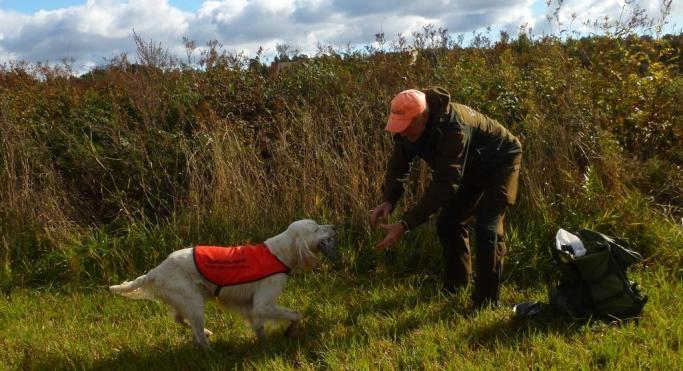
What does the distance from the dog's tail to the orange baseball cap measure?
2018 millimetres

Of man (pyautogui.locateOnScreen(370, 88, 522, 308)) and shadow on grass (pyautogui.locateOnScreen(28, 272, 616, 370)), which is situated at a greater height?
man (pyautogui.locateOnScreen(370, 88, 522, 308))

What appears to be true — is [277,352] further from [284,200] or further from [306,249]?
[284,200]

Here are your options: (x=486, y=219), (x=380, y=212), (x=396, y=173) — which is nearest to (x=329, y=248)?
(x=380, y=212)

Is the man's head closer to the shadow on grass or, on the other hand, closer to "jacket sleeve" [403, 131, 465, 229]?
"jacket sleeve" [403, 131, 465, 229]

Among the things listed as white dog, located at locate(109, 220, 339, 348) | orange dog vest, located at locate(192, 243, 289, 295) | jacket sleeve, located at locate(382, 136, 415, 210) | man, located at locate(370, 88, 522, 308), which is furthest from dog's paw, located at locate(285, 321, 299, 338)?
jacket sleeve, located at locate(382, 136, 415, 210)

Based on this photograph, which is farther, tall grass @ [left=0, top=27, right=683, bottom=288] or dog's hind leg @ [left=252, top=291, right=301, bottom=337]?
tall grass @ [left=0, top=27, right=683, bottom=288]

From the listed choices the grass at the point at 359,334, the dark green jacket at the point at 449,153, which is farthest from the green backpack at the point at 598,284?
the dark green jacket at the point at 449,153

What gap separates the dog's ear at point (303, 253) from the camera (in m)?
4.25

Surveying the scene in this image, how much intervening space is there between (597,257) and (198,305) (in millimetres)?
2812

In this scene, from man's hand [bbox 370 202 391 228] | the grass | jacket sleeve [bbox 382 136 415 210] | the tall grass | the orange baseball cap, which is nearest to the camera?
the grass

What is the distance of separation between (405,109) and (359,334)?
64.1 inches

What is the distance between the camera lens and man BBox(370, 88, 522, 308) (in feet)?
13.5

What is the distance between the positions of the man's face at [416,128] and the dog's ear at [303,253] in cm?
103

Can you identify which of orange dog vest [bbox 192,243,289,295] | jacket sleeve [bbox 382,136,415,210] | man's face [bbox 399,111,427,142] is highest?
man's face [bbox 399,111,427,142]
